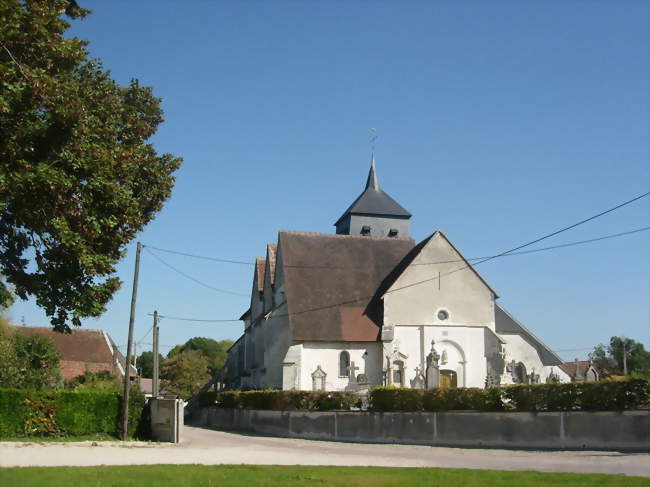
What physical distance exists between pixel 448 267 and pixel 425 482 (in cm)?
2566

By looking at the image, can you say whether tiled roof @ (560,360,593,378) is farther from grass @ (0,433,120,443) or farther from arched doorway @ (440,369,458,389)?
grass @ (0,433,120,443)

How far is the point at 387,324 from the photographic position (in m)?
36.2

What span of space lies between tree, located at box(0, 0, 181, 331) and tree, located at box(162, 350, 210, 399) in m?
39.8

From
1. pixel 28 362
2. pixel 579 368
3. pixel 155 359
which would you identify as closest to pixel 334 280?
pixel 155 359

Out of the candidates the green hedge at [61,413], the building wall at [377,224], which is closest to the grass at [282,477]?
the green hedge at [61,413]

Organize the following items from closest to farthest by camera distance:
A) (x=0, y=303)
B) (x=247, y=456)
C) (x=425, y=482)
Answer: (x=425, y=482) → (x=247, y=456) → (x=0, y=303)

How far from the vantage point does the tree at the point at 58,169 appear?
1465 cm

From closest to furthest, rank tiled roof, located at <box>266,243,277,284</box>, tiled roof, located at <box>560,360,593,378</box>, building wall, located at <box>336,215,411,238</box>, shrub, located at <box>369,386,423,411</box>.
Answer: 1. shrub, located at <box>369,386,423,411</box>
2. tiled roof, located at <box>560,360,593,378</box>
3. tiled roof, located at <box>266,243,277,284</box>
4. building wall, located at <box>336,215,411,238</box>

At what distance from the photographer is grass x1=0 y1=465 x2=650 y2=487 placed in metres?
11.9

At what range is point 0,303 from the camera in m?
20.2

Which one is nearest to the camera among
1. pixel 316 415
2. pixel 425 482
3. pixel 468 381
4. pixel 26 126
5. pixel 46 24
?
pixel 425 482

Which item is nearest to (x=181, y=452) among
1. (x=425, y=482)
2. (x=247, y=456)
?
(x=247, y=456)

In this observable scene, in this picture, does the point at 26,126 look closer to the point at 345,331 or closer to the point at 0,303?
the point at 0,303

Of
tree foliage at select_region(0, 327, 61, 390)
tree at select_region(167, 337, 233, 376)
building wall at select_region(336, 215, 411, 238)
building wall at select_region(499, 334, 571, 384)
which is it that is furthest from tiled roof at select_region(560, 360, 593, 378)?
tree at select_region(167, 337, 233, 376)
